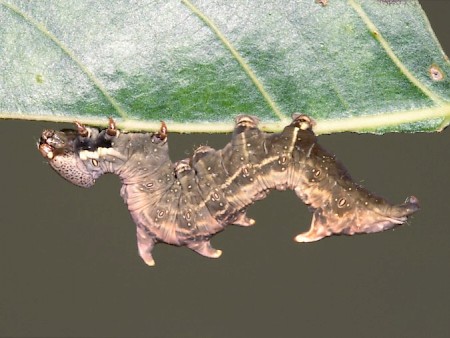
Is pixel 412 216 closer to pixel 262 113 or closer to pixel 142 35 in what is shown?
pixel 262 113

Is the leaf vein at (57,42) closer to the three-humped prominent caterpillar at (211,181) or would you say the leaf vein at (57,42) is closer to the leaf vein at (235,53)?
the three-humped prominent caterpillar at (211,181)

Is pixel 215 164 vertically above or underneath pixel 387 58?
underneath

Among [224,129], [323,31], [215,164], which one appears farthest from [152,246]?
[323,31]

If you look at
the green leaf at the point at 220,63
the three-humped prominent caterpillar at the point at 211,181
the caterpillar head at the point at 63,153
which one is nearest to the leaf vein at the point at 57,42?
the green leaf at the point at 220,63

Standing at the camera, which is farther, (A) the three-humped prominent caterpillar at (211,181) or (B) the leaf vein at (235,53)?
(A) the three-humped prominent caterpillar at (211,181)

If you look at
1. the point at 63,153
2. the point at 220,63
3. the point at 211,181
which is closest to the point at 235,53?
the point at 220,63

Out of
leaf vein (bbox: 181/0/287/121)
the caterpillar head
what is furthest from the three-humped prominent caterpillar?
leaf vein (bbox: 181/0/287/121)

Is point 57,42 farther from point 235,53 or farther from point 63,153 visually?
point 235,53
